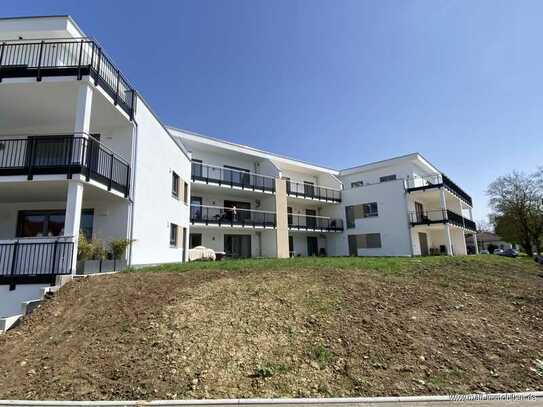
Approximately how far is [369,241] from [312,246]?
19.6 feet

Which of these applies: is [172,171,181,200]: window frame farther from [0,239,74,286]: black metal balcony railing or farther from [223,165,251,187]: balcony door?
[0,239,74,286]: black metal balcony railing

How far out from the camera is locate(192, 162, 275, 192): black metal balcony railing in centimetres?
2298

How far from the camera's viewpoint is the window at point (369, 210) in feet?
95.7

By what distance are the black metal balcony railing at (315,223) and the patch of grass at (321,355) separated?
23.1 m

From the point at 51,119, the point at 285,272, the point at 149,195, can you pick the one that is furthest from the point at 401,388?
the point at 51,119

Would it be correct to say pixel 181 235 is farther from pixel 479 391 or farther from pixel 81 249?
pixel 479 391

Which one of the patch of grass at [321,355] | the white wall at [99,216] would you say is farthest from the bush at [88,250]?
the patch of grass at [321,355]

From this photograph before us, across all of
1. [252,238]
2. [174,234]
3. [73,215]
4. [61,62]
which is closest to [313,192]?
[252,238]

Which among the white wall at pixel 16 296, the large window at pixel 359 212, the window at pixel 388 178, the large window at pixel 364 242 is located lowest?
the white wall at pixel 16 296

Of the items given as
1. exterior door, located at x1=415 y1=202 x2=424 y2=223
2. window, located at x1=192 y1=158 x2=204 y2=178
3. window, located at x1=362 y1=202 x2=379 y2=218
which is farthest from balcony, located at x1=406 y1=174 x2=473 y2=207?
window, located at x1=192 y1=158 x2=204 y2=178

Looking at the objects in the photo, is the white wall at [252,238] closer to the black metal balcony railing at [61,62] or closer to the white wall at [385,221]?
the white wall at [385,221]

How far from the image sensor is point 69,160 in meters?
9.40

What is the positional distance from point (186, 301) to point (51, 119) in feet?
35.6

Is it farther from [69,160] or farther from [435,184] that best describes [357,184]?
[69,160]
